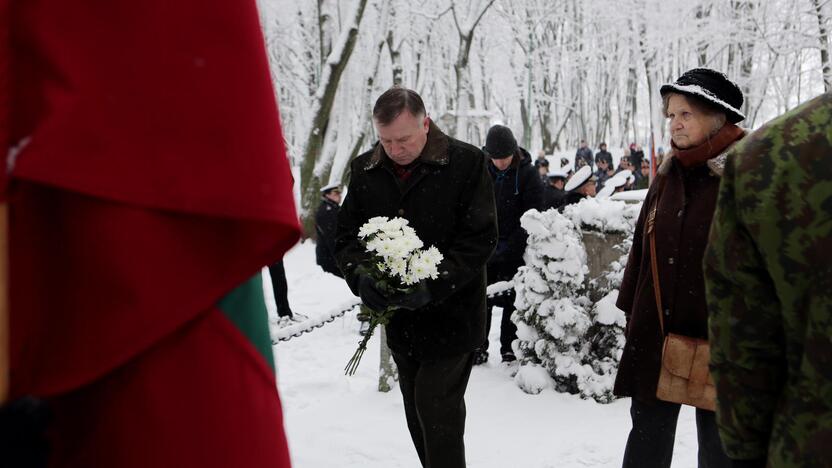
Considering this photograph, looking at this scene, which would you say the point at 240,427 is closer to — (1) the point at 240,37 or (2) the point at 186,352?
(2) the point at 186,352

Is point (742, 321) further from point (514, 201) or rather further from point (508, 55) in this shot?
point (508, 55)

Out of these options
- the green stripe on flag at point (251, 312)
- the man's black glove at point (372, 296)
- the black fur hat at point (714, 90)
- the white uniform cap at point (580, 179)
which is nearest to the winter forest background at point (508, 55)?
the white uniform cap at point (580, 179)

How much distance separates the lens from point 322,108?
46.2 ft

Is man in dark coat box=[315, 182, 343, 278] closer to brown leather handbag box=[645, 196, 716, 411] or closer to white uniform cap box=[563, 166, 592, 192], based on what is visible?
white uniform cap box=[563, 166, 592, 192]

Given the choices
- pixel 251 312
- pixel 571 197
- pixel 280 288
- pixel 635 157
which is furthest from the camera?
pixel 635 157

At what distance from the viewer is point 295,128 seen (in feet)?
108

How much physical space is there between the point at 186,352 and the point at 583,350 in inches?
189

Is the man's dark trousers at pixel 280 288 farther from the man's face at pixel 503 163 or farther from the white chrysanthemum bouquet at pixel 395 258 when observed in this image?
the white chrysanthemum bouquet at pixel 395 258

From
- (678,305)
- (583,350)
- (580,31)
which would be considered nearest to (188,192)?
(678,305)

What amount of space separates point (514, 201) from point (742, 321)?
4650 millimetres

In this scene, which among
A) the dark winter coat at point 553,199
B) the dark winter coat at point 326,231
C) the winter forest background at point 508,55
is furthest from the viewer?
the winter forest background at point 508,55

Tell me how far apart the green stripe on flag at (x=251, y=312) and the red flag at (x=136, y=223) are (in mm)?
14

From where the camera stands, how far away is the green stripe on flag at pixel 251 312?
0.90 metres

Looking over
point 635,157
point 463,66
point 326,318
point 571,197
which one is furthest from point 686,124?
point 635,157
